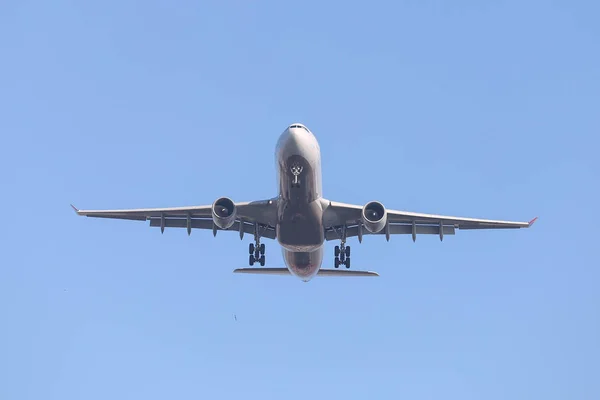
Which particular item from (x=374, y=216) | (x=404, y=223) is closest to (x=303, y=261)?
(x=374, y=216)

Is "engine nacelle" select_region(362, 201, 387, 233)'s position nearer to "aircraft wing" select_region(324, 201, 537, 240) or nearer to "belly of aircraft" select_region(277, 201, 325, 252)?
"aircraft wing" select_region(324, 201, 537, 240)

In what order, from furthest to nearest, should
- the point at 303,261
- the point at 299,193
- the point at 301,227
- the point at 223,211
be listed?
the point at 303,261 → the point at 301,227 → the point at 223,211 → the point at 299,193

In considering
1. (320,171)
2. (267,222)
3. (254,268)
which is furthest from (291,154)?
(254,268)

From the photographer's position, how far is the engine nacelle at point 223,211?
38.0 metres

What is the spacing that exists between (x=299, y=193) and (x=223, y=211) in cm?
333

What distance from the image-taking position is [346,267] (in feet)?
145

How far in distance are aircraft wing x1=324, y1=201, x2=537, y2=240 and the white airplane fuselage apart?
125cm

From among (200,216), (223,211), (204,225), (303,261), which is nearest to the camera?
(223,211)

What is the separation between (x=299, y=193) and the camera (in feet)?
123

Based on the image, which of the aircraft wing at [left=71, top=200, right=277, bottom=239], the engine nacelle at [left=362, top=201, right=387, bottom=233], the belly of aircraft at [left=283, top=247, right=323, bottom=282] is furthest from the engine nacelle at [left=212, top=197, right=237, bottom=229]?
the engine nacelle at [left=362, top=201, right=387, bottom=233]

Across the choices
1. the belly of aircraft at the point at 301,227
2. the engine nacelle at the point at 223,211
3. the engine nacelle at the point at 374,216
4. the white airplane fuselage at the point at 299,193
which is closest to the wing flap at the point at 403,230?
the white airplane fuselage at the point at 299,193

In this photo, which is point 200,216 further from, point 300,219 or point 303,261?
point 300,219

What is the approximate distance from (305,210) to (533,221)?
994 cm

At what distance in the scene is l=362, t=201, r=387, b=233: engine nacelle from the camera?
38.4 meters
